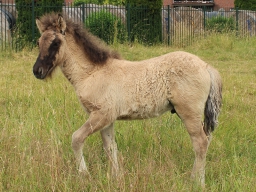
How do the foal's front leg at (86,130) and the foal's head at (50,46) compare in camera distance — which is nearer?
the foal's front leg at (86,130)

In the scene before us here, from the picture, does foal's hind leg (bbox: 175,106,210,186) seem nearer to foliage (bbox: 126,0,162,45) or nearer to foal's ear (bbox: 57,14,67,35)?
foal's ear (bbox: 57,14,67,35)

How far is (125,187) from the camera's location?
4113mm

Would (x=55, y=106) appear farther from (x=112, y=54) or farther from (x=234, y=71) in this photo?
(x=234, y=71)

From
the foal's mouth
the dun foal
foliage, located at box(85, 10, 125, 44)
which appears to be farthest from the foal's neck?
foliage, located at box(85, 10, 125, 44)

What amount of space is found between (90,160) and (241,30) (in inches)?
781

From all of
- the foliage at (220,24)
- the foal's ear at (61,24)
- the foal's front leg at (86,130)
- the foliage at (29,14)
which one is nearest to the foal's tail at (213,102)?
the foal's front leg at (86,130)

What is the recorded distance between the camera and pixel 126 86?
521cm

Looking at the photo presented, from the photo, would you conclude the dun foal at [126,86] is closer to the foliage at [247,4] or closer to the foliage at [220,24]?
the foliage at [220,24]

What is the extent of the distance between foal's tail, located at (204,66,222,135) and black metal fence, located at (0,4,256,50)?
11.7 meters

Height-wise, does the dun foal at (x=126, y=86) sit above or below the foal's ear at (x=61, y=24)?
below

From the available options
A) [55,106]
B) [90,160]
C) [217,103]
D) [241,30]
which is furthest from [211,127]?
[241,30]

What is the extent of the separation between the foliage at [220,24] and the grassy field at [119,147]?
1260 centimetres

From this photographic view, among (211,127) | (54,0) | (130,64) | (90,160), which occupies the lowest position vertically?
(90,160)

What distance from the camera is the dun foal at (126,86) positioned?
505 cm
